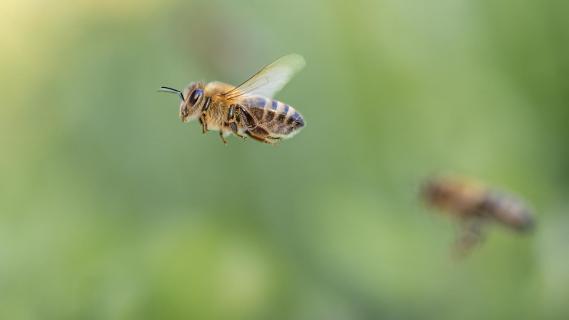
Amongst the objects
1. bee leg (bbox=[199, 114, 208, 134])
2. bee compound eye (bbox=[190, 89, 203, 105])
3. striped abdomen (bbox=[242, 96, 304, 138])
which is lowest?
bee leg (bbox=[199, 114, 208, 134])

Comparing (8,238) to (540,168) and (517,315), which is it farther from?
(540,168)

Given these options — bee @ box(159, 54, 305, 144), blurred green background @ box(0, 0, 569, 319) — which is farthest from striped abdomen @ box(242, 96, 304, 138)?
blurred green background @ box(0, 0, 569, 319)

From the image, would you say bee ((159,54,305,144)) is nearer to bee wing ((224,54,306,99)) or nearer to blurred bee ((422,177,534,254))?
bee wing ((224,54,306,99))

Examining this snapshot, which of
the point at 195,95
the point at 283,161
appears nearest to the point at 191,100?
the point at 195,95

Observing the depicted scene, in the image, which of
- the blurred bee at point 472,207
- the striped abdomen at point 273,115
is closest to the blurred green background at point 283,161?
the blurred bee at point 472,207

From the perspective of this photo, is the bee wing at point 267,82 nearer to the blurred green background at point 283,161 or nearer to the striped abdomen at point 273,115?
the striped abdomen at point 273,115

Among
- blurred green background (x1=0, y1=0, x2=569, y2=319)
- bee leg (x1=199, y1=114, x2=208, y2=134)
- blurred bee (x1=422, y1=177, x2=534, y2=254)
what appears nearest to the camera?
bee leg (x1=199, y1=114, x2=208, y2=134)

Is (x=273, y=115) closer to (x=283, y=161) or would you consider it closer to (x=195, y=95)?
(x=195, y=95)
